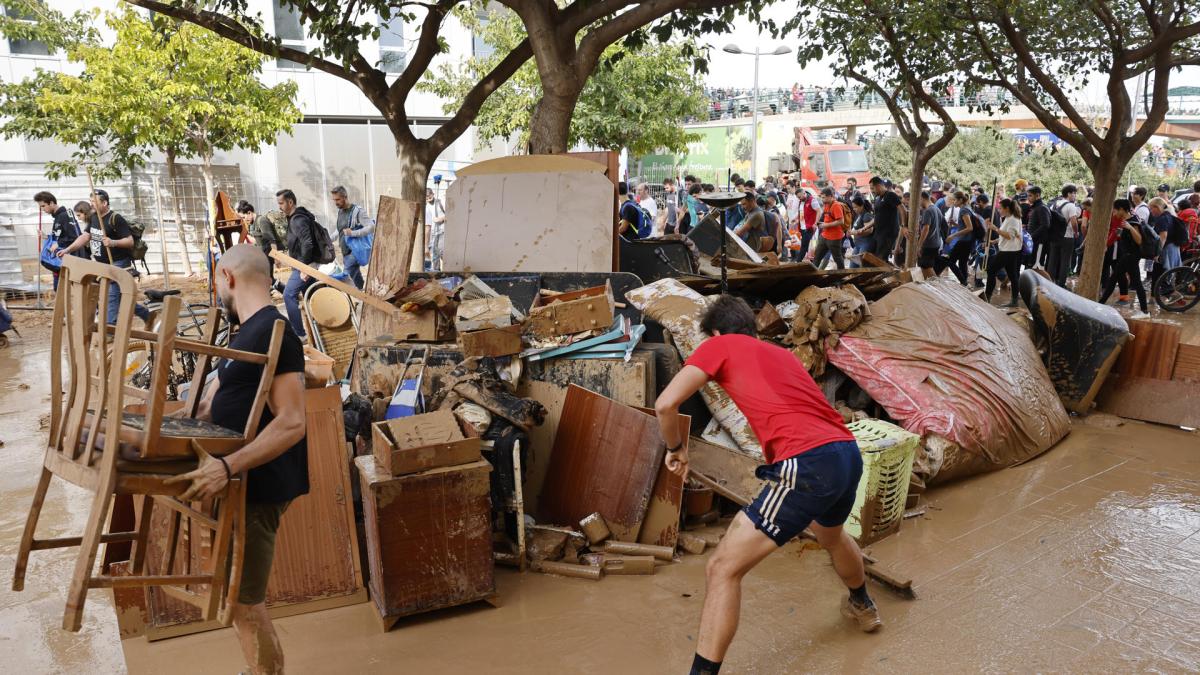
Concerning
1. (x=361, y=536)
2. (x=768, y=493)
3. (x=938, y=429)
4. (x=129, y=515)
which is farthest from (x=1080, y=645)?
(x=129, y=515)

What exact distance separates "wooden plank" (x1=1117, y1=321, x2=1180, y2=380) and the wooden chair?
267 inches

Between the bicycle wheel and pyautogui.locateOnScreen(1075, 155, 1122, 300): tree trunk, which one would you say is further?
the bicycle wheel

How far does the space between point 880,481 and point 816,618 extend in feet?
3.30

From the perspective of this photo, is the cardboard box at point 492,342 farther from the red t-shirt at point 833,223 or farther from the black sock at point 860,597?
the red t-shirt at point 833,223

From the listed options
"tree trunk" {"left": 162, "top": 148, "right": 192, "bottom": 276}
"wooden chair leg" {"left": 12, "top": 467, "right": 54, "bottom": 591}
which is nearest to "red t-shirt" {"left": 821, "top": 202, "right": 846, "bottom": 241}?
"tree trunk" {"left": 162, "top": 148, "right": 192, "bottom": 276}

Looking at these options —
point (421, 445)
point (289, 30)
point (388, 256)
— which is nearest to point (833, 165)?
point (289, 30)

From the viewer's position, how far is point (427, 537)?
385cm

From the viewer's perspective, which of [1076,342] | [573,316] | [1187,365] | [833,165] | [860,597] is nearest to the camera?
[860,597]

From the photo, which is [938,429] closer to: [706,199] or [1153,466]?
[1153,466]

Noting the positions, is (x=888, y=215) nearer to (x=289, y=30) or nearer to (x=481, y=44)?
(x=481, y=44)

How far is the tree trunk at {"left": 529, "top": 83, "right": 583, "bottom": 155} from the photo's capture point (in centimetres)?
719

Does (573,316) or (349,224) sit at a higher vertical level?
(349,224)

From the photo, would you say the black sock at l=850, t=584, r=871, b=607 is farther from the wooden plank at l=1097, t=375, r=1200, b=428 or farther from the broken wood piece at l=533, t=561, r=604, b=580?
the wooden plank at l=1097, t=375, r=1200, b=428

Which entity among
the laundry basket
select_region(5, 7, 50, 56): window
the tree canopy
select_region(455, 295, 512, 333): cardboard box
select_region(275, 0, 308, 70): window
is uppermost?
select_region(275, 0, 308, 70): window
